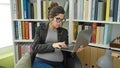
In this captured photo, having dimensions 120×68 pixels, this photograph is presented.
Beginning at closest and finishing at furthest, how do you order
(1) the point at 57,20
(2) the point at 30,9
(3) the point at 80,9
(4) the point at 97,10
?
(1) the point at 57,20, (4) the point at 97,10, (3) the point at 80,9, (2) the point at 30,9

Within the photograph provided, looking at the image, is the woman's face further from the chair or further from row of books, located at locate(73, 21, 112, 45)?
row of books, located at locate(73, 21, 112, 45)

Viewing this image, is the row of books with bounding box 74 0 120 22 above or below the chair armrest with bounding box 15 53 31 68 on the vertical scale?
above

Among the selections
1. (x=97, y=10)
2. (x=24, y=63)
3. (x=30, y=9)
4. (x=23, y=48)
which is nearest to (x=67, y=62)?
(x=24, y=63)

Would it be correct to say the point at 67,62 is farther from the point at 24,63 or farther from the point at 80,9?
the point at 80,9

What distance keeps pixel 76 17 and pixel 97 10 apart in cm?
32

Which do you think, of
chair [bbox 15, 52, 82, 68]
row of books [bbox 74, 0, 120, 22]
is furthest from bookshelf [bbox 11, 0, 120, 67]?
chair [bbox 15, 52, 82, 68]

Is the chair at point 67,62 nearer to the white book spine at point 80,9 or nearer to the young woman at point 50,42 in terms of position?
the young woman at point 50,42

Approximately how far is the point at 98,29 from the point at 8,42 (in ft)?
5.64

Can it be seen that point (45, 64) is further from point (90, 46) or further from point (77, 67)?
point (90, 46)

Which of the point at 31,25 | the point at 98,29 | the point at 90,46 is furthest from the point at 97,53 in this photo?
Answer: the point at 31,25

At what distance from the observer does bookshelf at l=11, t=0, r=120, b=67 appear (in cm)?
196

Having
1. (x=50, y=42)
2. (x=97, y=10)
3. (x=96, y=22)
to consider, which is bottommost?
(x=50, y=42)

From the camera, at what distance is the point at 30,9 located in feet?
7.79

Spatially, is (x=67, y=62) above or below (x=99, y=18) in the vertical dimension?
below
